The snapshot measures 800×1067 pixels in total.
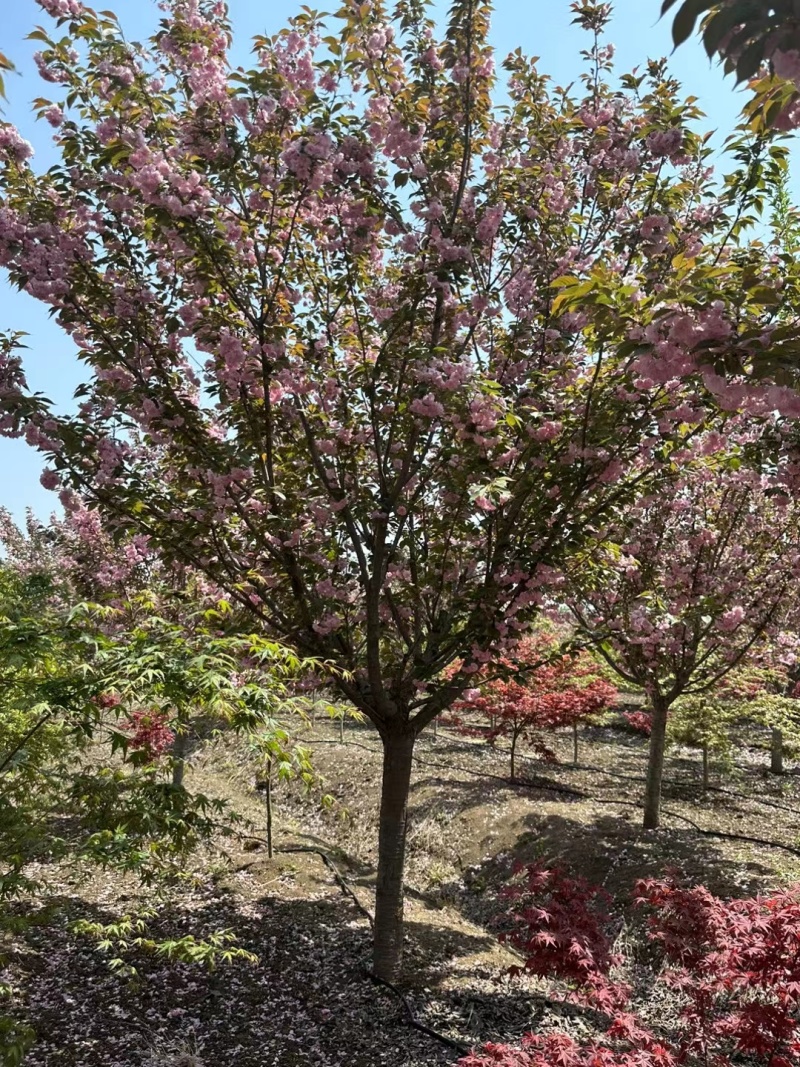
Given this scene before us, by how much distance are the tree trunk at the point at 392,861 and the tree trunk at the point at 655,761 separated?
415 centimetres

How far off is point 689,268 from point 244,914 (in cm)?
687

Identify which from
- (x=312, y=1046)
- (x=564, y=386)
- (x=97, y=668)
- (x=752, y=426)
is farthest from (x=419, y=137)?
(x=312, y=1046)

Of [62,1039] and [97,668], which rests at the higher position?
[97,668]

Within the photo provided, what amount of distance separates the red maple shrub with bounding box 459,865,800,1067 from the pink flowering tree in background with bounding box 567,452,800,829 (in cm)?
317

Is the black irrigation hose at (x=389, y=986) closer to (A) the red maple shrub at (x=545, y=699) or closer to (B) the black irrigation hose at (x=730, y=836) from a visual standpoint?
(A) the red maple shrub at (x=545, y=699)

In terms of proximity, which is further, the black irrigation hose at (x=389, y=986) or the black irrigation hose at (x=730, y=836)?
the black irrigation hose at (x=730, y=836)

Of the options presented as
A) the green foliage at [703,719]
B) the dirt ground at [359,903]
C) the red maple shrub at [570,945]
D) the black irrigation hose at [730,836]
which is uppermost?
the green foliage at [703,719]

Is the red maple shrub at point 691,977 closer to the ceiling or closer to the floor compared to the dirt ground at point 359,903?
closer to the ceiling

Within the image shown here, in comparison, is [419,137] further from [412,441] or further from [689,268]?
[689,268]

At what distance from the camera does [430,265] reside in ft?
15.6

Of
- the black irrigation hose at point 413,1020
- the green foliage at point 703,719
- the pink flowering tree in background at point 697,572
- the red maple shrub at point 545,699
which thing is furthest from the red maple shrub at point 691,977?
the green foliage at point 703,719

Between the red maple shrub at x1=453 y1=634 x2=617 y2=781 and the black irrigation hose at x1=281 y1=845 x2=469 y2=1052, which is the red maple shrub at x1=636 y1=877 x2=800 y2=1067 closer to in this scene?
the black irrigation hose at x1=281 y1=845 x2=469 y2=1052

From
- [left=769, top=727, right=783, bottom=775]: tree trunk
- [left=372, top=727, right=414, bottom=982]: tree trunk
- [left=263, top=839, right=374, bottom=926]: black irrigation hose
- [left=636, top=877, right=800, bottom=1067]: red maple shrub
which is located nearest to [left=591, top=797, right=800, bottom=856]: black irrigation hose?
[left=769, top=727, right=783, bottom=775]: tree trunk

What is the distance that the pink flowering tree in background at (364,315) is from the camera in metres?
4.36
